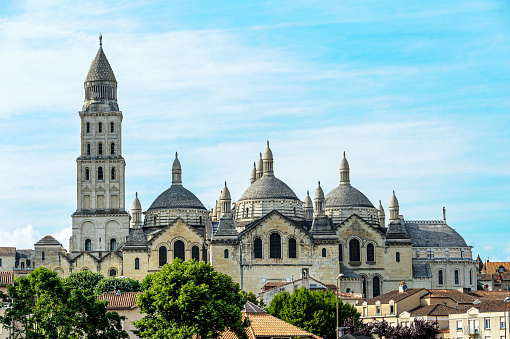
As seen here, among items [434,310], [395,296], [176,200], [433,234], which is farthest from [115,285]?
[433,234]

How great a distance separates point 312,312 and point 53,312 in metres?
27.6

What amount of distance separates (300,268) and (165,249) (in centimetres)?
1562

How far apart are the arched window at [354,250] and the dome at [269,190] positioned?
780 cm

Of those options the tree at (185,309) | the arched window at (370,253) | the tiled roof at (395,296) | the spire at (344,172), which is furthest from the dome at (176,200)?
the tree at (185,309)

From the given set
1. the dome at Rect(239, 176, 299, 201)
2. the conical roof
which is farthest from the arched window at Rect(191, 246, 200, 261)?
the conical roof

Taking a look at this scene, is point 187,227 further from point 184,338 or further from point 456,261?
point 184,338

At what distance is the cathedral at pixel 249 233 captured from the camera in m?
110

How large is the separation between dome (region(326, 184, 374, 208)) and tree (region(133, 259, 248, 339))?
59426 millimetres

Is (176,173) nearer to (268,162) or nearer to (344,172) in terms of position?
(268,162)

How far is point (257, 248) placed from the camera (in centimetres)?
10969

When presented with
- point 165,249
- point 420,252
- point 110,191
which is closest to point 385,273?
point 420,252

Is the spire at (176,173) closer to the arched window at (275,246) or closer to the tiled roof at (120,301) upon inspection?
the arched window at (275,246)

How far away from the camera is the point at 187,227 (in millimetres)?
117062

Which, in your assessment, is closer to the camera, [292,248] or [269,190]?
[292,248]
